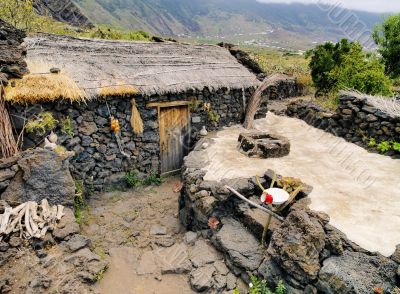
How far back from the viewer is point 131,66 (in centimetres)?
969

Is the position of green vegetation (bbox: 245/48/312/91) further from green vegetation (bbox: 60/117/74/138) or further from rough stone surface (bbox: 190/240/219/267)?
rough stone surface (bbox: 190/240/219/267)

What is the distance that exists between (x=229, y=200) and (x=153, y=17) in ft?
628

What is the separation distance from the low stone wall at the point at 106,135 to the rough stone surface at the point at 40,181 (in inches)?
49.6

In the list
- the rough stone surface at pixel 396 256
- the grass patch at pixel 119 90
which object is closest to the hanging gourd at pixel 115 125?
the grass patch at pixel 119 90

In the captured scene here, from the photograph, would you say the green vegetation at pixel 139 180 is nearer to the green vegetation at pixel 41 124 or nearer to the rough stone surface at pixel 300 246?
the green vegetation at pixel 41 124

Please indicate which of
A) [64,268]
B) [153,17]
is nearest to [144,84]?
[64,268]

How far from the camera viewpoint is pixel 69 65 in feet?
28.0

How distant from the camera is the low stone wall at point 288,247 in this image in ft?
15.3

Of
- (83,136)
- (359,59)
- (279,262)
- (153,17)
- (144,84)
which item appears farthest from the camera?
(153,17)

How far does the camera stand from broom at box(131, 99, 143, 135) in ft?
29.9

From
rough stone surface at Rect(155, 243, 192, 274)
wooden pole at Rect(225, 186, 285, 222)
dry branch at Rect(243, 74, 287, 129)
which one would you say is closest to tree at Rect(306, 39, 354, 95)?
dry branch at Rect(243, 74, 287, 129)

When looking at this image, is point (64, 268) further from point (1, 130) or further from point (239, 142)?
point (239, 142)

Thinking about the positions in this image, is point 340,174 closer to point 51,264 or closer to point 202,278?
point 202,278

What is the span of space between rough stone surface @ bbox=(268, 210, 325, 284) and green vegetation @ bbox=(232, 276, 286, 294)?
0.31 metres
